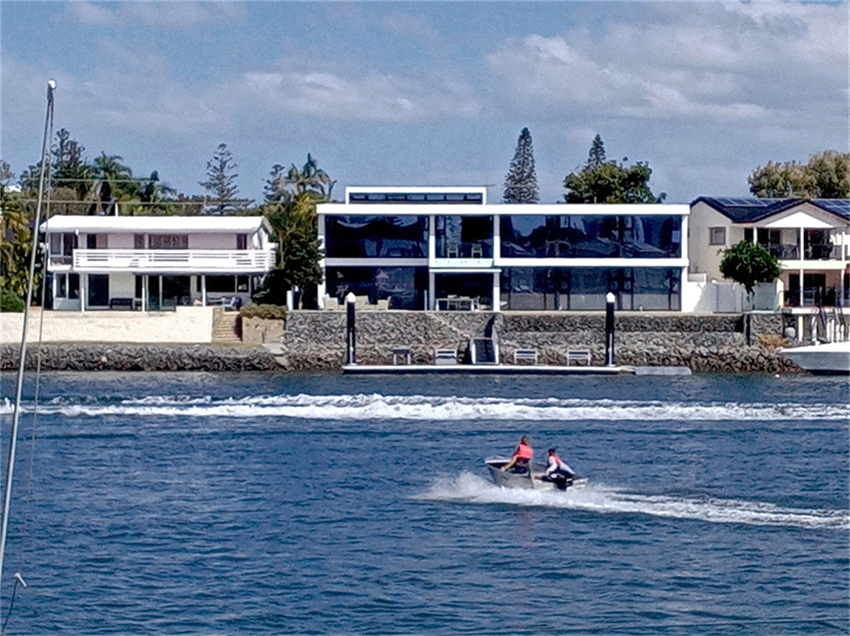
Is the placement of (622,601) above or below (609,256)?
below

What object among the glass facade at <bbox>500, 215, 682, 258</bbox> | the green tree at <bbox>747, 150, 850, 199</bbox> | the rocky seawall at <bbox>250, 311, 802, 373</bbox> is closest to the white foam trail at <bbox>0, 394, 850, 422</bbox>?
the rocky seawall at <bbox>250, 311, 802, 373</bbox>

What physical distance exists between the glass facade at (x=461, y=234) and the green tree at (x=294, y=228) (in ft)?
19.2

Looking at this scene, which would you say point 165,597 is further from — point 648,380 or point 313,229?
point 313,229

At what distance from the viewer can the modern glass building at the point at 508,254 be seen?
69938 millimetres

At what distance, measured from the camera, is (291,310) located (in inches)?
2655

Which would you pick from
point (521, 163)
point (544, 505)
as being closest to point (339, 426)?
point (544, 505)

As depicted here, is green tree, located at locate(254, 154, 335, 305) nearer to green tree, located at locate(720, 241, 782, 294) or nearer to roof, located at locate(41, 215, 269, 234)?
roof, located at locate(41, 215, 269, 234)

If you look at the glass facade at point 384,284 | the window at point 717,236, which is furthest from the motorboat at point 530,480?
the window at point 717,236

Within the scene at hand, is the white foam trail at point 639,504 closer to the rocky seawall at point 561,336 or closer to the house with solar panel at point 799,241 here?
the rocky seawall at point 561,336

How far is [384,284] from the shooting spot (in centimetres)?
7088

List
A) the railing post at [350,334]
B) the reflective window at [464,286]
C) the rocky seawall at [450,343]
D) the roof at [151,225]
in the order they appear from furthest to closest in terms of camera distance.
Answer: the roof at [151,225] → the reflective window at [464,286] → the railing post at [350,334] → the rocky seawall at [450,343]

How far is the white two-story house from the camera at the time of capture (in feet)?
228

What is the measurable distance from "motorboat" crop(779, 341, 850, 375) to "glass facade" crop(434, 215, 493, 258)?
53.2 feet

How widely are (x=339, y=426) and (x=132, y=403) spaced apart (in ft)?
28.0
